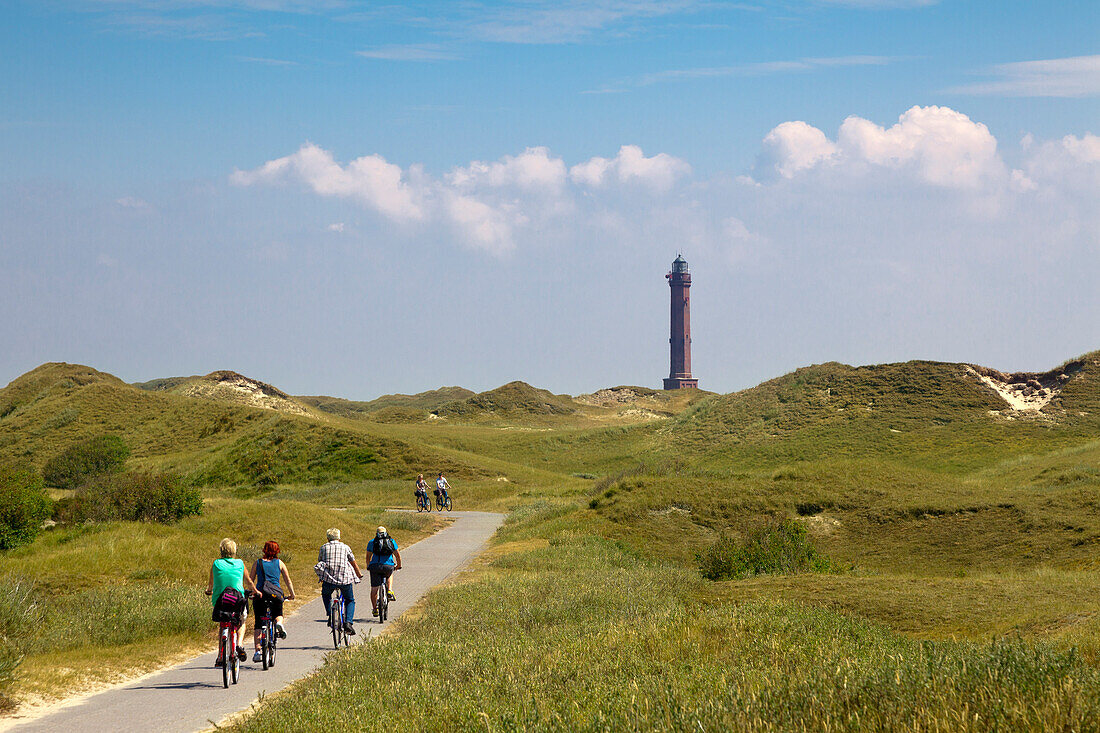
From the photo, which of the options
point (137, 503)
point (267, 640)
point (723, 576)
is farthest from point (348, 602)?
point (137, 503)

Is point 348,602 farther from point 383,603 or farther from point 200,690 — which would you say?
point 200,690

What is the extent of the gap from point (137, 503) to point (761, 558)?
16.5 m

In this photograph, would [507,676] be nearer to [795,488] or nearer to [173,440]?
A: [795,488]

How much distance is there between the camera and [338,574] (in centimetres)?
1283

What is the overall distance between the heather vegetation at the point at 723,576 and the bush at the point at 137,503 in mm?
732

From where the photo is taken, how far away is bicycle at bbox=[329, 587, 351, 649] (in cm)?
1241

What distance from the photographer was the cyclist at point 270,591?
38.1 feet

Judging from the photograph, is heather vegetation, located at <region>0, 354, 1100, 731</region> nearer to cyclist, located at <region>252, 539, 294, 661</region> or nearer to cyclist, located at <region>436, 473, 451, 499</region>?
cyclist, located at <region>252, 539, 294, 661</region>

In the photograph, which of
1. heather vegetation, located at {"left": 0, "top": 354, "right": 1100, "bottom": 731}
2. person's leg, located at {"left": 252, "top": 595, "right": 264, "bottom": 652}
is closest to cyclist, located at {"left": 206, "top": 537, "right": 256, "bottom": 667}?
person's leg, located at {"left": 252, "top": 595, "right": 264, "bottom": 652}

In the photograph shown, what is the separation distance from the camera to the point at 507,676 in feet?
23.7

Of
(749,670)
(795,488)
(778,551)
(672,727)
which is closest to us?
(672,727)

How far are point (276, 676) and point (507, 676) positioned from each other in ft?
16.1

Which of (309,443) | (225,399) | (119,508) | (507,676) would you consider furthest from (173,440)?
(507,676)

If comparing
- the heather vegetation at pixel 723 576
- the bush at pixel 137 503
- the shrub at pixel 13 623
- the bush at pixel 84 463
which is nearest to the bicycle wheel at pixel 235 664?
the heather vegetation at pixel 723 576
